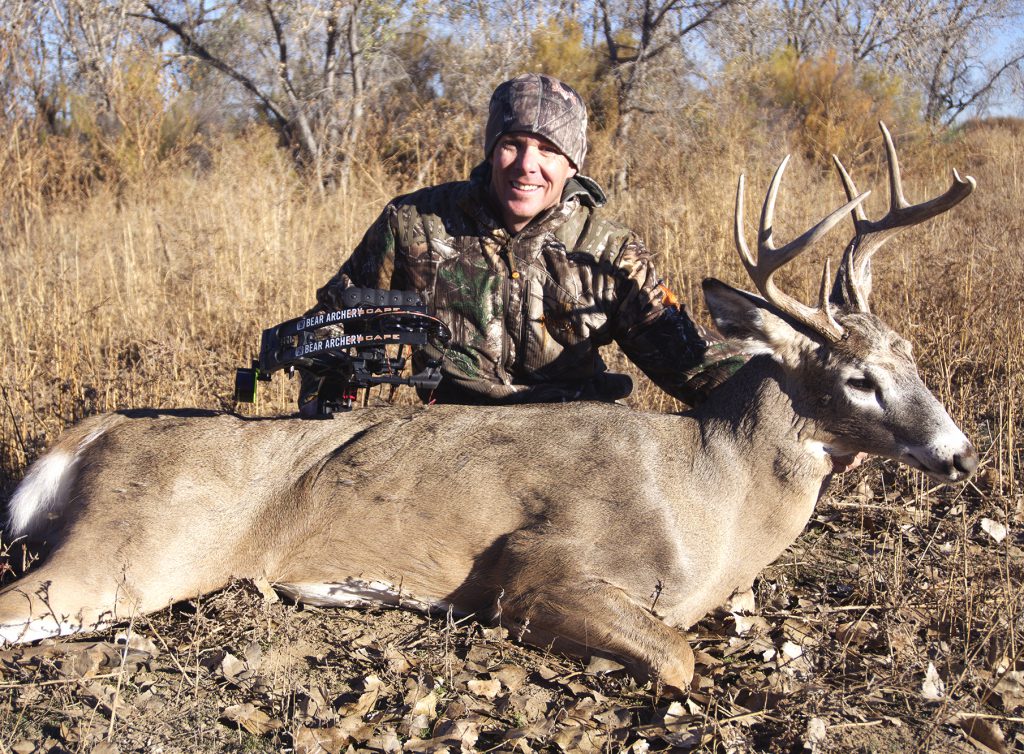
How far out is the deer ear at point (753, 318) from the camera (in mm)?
3383

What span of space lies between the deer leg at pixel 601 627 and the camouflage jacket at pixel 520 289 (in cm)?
122

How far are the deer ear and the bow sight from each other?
Answer: 966 millimetres

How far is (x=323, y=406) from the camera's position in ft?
12.2

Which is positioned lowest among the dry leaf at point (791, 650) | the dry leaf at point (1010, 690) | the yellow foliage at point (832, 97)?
the dry leaf at point (791, 650)

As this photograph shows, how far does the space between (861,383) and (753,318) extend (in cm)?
41

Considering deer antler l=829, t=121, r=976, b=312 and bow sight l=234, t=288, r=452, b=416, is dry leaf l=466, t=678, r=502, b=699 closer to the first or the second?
bow sight l=234, t=288, r=452, b=416

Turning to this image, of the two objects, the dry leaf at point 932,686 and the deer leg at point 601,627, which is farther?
the deer leg at point 601,627

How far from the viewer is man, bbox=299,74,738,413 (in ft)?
13.5

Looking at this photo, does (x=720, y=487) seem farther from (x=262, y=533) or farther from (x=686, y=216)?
(x=686, y=216)

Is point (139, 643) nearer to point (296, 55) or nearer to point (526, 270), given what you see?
point (526, 270)

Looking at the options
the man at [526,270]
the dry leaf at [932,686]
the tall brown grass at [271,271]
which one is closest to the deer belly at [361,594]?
the man at [526,270]

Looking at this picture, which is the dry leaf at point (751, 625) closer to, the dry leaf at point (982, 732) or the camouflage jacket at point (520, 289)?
the dry leaf at point (982, 732)

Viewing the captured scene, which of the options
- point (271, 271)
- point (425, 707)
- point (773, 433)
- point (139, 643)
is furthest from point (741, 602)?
point (271, 271)

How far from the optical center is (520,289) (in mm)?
4199
